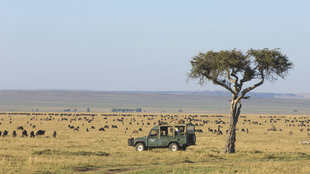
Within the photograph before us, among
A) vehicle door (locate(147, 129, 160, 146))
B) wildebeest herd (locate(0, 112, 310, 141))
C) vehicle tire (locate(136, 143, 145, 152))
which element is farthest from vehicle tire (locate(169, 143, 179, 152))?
vehicle tire (locate(136, 143, 145, 152))

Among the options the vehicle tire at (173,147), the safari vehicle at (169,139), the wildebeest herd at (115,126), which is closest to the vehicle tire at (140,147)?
the safari vehicle at (169,139)

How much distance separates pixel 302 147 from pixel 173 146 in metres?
12.5

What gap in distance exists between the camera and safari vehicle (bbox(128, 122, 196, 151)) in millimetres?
35500

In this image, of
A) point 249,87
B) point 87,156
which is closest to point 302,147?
point 249,87

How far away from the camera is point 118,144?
42812mm

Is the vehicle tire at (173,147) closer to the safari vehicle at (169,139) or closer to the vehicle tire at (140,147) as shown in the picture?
the safari vehicle at (169,139)

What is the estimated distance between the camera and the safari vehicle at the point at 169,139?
35.5 meters

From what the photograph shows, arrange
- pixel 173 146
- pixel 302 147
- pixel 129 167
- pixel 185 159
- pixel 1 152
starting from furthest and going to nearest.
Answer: pixel 302 147, pixel 173 146, pixel 1 152, pixel 185 159, pixel 129 167

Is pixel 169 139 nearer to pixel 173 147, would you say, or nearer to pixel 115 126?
pixel 173 147

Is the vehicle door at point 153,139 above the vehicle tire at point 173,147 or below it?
above

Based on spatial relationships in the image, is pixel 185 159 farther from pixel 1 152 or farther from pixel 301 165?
pixel 1 152

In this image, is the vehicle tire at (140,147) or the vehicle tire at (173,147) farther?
the vehicle tire at (140,147)

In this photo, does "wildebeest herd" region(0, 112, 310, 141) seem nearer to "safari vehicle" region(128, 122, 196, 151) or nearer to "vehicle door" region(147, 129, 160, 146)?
"safari vehicle" region(128, 122, 196, 151)

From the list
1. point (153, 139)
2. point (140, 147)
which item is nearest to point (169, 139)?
point (153, 139)
